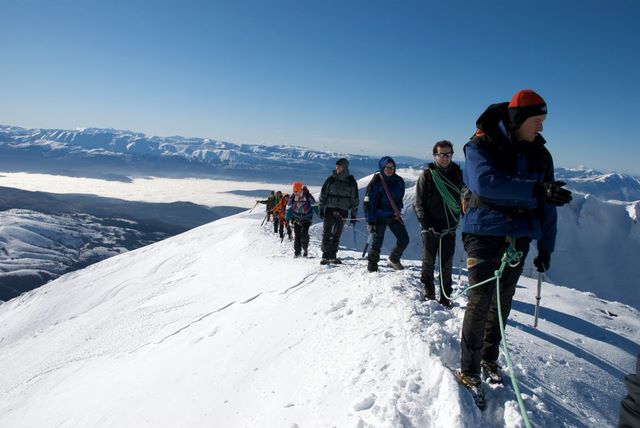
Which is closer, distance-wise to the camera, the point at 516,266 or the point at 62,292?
the point at 516,266

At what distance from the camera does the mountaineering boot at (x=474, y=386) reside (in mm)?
3357

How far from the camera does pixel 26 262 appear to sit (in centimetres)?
14475

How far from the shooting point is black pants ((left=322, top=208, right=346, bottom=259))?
32.1 feet

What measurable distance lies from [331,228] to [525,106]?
707 cm

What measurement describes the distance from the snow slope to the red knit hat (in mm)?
2429

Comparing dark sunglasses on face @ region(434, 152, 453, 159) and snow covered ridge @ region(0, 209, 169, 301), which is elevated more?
dark sunglasses on face @ region(434, 152, 453, 159)

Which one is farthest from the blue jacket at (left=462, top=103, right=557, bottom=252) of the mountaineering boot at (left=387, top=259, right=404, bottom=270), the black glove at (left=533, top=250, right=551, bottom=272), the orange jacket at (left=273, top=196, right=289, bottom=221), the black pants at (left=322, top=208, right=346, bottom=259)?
the orange jacket at (left=273, top=196, right=289, bottom=221)

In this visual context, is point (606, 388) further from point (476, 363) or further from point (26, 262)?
point (26, 262)

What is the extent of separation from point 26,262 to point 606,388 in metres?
183

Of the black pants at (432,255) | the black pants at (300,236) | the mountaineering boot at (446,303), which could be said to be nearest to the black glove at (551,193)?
the black pants at (432,255)

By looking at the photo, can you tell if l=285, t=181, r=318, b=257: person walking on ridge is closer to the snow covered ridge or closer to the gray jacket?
the gray jacket

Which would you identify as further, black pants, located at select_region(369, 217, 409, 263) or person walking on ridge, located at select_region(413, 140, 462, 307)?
black pants, located at select_region(369, 217, 409, 263)

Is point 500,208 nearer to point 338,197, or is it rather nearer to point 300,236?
Answer: point 338,197

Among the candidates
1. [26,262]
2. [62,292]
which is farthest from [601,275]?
[26,262]
